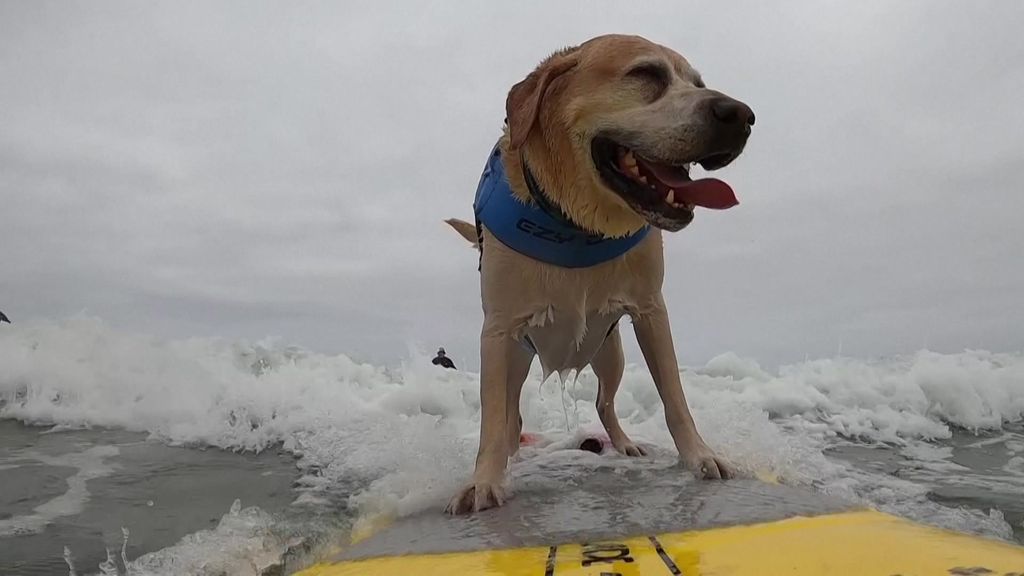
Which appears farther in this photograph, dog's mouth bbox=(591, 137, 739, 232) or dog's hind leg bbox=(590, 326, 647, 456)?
dog's hind leg bbox=(590, 326, 647, 456)

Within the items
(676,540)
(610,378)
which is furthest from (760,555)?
(610,378)

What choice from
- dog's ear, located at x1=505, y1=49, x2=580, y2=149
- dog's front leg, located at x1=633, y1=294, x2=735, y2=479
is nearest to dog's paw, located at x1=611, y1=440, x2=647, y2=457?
dog's front leg, located at x1=633, y1=294, x2=735, y2=479

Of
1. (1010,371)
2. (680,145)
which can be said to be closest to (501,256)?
(680,145)

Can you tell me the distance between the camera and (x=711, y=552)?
1491mm

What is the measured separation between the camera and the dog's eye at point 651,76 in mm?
2400

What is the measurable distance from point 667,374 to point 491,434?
2.51ft

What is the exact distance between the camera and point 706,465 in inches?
99.9

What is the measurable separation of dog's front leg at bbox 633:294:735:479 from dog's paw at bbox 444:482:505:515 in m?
0.76

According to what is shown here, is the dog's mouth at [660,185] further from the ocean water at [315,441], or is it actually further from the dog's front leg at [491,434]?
the ocean water at [315,441]

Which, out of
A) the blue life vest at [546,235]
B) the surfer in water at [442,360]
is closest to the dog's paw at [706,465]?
the blue life vest at [546,235]

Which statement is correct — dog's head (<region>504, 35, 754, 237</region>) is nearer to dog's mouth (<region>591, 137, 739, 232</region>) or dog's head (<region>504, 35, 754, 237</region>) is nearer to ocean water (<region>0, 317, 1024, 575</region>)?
dog's mouth (<region>591, 137, 739, 232</region>)

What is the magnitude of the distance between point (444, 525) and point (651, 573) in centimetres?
89

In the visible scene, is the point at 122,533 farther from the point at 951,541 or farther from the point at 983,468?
the point at 983,468

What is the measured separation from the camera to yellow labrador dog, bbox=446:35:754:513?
88.5 inches
